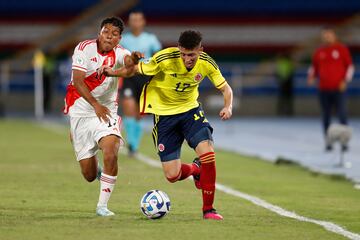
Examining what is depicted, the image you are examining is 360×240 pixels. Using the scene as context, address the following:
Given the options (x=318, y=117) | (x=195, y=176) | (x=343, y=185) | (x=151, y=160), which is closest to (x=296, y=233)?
(x=195, y=176)

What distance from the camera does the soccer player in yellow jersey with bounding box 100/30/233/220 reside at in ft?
30.0

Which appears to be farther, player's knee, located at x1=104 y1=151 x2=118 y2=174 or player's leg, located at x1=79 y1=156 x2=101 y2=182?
player's leg, located at x1=79 y1=156 x2=101 y2=182

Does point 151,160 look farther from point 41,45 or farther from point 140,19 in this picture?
point 41,45

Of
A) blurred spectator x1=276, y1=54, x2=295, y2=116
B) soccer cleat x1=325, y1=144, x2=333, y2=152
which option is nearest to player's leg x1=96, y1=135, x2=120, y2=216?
soccer cleat x1=325, y1=144, x2=333, y2=152

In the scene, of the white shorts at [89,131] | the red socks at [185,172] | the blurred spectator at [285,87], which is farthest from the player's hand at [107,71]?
the blurred spectator at [285,87]

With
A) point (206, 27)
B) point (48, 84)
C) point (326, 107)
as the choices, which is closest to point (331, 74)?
point (326, 107)

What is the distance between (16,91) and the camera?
36.1 m

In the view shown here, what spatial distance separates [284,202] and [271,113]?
2501cm

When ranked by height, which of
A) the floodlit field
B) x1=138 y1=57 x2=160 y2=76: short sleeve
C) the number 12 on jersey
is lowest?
the floodlit field

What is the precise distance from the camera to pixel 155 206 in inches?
352

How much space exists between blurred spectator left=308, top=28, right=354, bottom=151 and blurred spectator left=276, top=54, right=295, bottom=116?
1549 centimetres

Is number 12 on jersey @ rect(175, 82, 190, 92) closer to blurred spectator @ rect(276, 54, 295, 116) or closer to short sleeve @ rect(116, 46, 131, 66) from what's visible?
short sleeve @ rect(116, 46, 131, 66)

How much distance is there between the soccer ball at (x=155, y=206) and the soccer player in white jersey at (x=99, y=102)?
398 millimetres

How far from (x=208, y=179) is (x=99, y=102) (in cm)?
140
